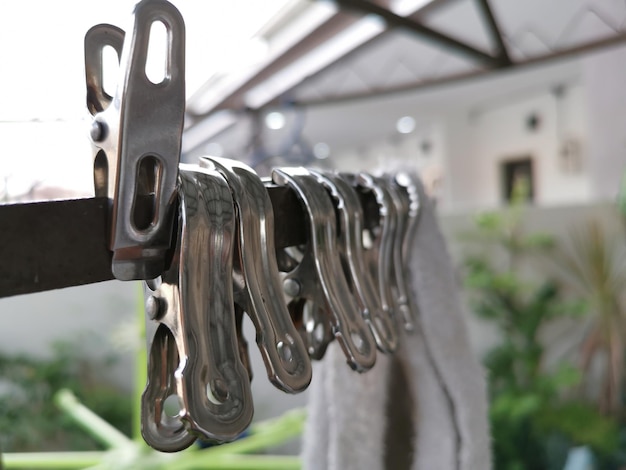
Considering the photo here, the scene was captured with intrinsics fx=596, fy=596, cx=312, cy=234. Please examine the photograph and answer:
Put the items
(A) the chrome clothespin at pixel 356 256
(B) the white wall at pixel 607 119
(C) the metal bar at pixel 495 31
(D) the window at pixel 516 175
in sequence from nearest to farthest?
(A) the chrome clothespin at pixel 356 256, (C) the metal bar at pixel 495 31, (B) the white wall at pixel 607 119, (D) the window at pixel 516 175

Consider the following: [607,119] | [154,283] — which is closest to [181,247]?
[154,283]

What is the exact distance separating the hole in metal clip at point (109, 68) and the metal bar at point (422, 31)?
989 millimetres

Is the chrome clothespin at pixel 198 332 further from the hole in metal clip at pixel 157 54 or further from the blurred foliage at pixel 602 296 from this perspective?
the blurred foliage at pixel 602 296

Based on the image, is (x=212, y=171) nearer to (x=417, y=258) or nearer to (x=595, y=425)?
(x=417, y=258)

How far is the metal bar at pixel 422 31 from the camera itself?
1.14 metres

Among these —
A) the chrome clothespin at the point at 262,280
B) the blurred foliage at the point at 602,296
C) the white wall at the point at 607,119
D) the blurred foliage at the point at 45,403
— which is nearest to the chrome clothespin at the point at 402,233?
the chrome clothespin at the point at 262,280

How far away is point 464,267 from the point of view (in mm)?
2537

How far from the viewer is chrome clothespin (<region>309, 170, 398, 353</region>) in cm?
24

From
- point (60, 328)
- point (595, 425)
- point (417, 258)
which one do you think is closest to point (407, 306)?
point (417, 258)

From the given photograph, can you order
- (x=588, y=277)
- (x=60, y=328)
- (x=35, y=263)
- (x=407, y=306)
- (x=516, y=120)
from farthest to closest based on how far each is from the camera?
(x=516, y=120), (x=588, y=277), (x=60, y=328), (x=407, y=306), (x=35, y=263)

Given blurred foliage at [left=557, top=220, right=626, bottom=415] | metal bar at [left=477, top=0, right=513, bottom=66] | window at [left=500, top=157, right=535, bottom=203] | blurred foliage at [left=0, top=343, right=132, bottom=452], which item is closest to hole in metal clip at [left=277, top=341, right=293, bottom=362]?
metal bar at [left=477, top=0, right=513, bottom=66]

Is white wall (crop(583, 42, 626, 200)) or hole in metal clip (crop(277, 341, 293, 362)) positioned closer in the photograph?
hole in metal clip (crop(277, 341, 293, 362))

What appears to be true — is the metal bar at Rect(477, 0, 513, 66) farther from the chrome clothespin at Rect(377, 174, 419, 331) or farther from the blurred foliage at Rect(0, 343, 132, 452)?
the blurred foliage at Rect(0, 343, 132, 452)

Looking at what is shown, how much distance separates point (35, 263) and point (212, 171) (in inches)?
2.4
